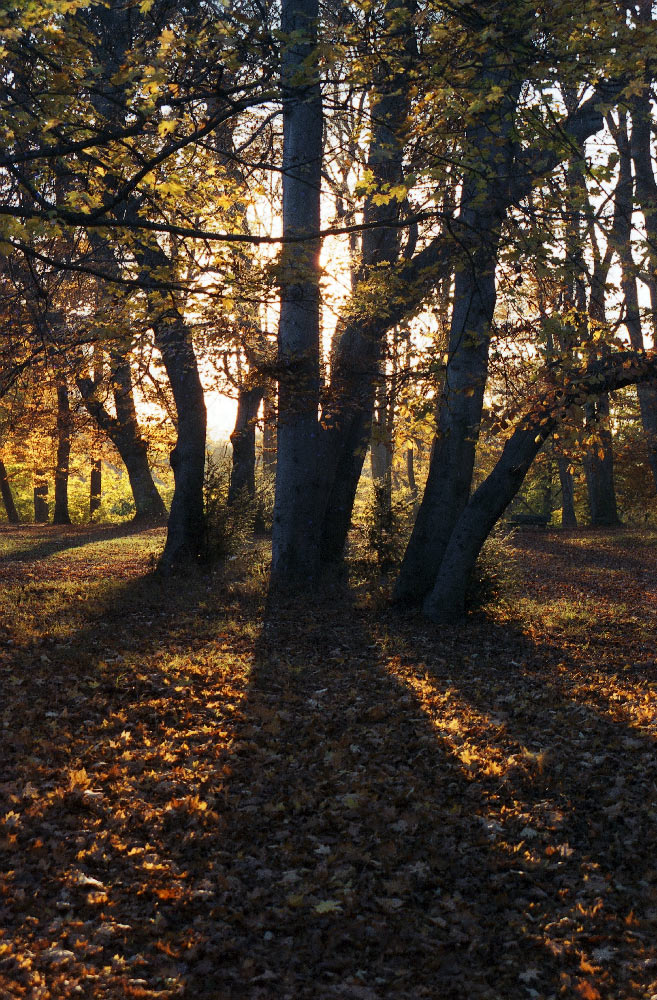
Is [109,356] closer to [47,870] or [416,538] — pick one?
[416,538]

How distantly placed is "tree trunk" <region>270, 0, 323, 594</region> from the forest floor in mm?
2254

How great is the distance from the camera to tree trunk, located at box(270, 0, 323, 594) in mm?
11648

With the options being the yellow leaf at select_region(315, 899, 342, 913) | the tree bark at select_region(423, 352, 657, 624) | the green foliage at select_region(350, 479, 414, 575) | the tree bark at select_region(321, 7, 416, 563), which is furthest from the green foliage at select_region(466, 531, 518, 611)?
the yellow leaf at select_region(315, 899, 342, 913)

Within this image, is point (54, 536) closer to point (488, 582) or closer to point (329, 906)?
point (488, 582)

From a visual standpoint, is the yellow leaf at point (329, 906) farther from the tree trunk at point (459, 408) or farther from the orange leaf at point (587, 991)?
the tree trunk at point (459, 408)

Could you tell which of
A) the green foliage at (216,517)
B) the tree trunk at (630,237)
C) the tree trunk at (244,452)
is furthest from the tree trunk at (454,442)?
the tree trunk at (244,452)

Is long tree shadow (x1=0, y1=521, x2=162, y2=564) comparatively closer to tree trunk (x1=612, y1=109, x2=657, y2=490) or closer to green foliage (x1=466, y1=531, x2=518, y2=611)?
green foliage (x1=466, y1=531, x2=518, y2=611)

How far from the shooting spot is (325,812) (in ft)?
17.9

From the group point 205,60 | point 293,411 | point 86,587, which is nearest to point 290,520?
point 293,411

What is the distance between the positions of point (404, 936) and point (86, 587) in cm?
980

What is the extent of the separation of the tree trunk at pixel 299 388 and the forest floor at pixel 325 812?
225 cm

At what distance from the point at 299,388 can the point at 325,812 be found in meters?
7.43

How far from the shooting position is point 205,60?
23.1 feet

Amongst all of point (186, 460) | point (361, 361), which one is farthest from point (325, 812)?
point (186, 460)
